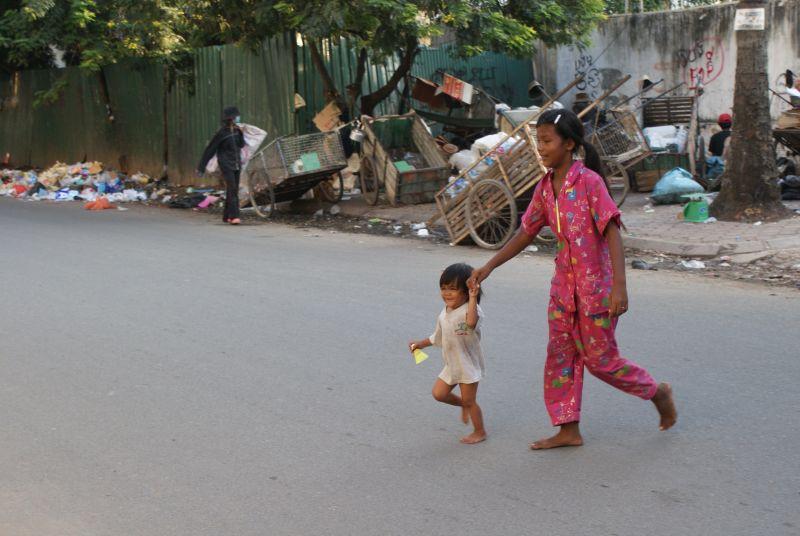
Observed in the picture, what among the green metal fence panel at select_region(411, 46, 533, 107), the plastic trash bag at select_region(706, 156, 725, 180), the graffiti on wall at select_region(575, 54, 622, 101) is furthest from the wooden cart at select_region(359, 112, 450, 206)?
the graffiti on wall at select_region(575, 54, 622, 101)

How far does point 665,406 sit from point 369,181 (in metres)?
10.5

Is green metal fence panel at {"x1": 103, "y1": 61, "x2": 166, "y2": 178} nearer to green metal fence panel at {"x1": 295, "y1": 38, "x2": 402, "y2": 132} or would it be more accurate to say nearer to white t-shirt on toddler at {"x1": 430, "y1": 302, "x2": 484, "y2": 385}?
green metal fence panel at {"x1": 295, "y1": 38, "x2": 402, "y2": 132}

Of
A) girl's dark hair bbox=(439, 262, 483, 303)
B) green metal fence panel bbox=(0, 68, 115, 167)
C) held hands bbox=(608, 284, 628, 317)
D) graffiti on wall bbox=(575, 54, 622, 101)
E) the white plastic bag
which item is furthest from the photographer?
green metal fence panel bbox=(0, 68, 115, 167)

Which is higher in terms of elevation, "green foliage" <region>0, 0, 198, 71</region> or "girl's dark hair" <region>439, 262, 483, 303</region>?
"green foliage" <region>0, 0, 198, 71</region>

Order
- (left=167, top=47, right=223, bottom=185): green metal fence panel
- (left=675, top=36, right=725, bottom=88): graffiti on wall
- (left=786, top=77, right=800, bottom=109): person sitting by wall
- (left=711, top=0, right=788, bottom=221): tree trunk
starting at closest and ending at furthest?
(left=711, top=0, right=788, bottom=221): tree trunk, (left=786, top=77, right=800, bottom=109): person sitting by wall, (left=675, top=36, right=725, bottom=88): graffiti on wall, (left=167, top=47, right=223, bottom=185): green metal fence panel

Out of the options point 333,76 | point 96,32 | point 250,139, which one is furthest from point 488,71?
point 96,32

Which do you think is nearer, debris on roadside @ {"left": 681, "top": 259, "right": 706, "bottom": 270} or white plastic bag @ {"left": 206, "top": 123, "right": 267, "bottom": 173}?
debris on roadside @ {"left": 681, "top": 259, "right": 706, "bottom": 270}

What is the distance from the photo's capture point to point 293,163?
13375 mm

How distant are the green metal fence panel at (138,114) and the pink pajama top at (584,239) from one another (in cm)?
1655

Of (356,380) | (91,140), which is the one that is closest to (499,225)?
(356,380)

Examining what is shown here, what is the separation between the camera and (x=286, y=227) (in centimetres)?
1341

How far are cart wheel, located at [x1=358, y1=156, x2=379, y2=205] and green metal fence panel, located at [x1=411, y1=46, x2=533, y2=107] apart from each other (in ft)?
Result: 13.0

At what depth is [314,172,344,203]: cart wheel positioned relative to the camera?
14.8 metres

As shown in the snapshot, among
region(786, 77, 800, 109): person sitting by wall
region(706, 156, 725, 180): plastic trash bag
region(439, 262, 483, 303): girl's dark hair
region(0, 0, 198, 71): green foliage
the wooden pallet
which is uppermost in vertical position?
region(0, 0, 198, 71): green foliage
